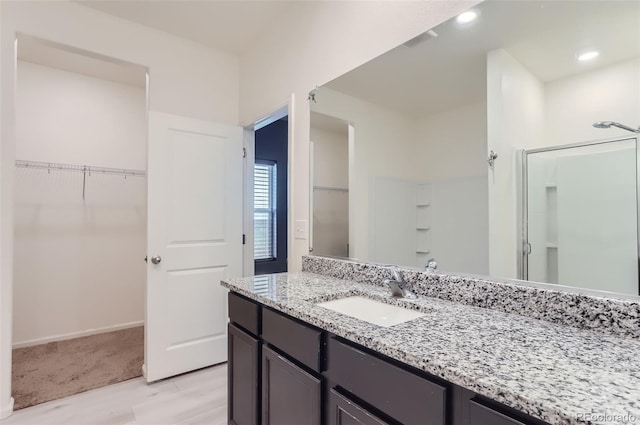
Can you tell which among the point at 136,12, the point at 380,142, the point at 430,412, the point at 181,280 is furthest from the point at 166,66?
the point at 430,412

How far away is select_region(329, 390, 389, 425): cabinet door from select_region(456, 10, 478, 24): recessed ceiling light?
145 cm

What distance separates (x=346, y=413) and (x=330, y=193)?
1271 mm

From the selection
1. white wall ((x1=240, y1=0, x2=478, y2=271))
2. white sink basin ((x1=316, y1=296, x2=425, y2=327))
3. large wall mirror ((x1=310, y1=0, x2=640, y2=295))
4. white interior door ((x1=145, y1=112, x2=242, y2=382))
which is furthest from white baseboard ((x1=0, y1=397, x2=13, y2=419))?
large wall mirror ((x1=310, y1=0, x2=640, y2=295))

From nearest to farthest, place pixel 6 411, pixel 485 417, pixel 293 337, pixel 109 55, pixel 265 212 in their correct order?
pixel 485 417 → pixel 293 337 → pixel 6 411 → pixel 109 55 → pixel 265 212

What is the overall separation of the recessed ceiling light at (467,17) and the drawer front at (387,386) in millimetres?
1308

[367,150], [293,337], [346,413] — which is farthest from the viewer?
[367,150]

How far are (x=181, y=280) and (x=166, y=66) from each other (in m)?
1.67

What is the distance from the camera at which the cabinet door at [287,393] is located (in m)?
1.08

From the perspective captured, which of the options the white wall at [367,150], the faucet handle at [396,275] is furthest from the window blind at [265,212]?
the faucet handle at [396,275]

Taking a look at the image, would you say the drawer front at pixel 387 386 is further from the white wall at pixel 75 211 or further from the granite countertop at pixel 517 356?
the white wall at pixel 75 211

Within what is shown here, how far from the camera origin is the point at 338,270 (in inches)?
71.1

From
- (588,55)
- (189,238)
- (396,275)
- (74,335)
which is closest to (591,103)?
(588,55)

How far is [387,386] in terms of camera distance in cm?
83

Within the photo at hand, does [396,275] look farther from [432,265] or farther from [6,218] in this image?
[6,218]
